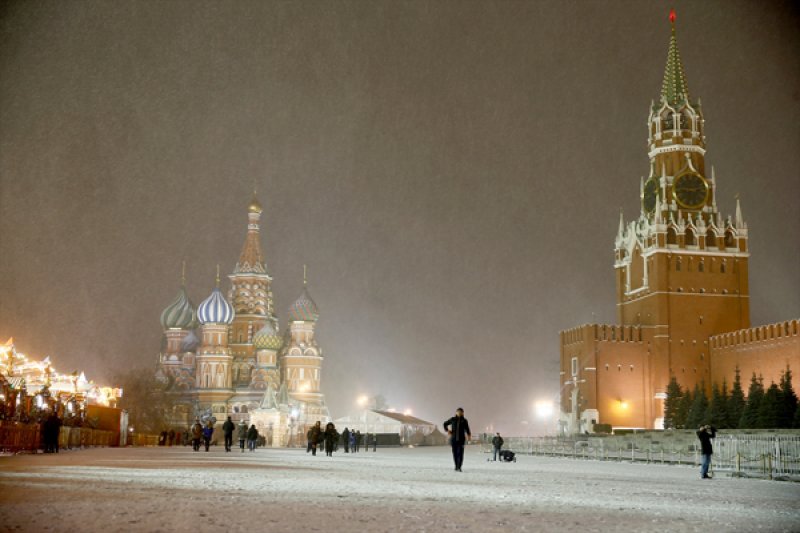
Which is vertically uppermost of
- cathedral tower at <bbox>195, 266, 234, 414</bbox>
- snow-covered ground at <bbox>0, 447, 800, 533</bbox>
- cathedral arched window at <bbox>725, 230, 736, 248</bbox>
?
cathedral arched window at <bbox>725, 230, 736, 248</bbox>

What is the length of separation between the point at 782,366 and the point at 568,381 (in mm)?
20247

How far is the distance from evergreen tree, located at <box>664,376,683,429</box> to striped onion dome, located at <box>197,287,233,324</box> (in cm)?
4443

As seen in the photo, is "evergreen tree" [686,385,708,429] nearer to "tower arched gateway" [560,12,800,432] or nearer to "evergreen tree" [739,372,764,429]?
"evergreen tree" [739,372,764,429]

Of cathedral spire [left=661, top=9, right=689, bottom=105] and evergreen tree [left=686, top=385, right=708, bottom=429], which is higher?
cathedral spire [left=661, top=9, right=689, bottom=105]

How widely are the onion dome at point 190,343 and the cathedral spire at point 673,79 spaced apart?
178ft

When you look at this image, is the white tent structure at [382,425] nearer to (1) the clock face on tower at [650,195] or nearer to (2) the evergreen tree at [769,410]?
(1) the clock face on tower at [650,195]

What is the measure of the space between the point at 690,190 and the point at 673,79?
1142cm

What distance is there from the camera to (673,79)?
82.9 m

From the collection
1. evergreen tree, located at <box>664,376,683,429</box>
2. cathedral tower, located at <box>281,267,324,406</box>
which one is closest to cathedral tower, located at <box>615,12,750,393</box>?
evergreen tree, located at <box>664,376,683,429</box>

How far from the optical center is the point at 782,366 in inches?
2365

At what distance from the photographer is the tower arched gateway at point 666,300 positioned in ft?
236

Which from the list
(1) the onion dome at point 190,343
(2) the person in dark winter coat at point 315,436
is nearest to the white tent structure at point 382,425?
(1) the onion dome at point 190,343

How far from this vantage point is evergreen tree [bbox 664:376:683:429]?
65.2 m

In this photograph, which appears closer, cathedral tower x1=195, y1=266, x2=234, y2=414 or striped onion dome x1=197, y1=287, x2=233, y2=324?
cathedral tower x1=195, y1=266, x2=234, y2=414
